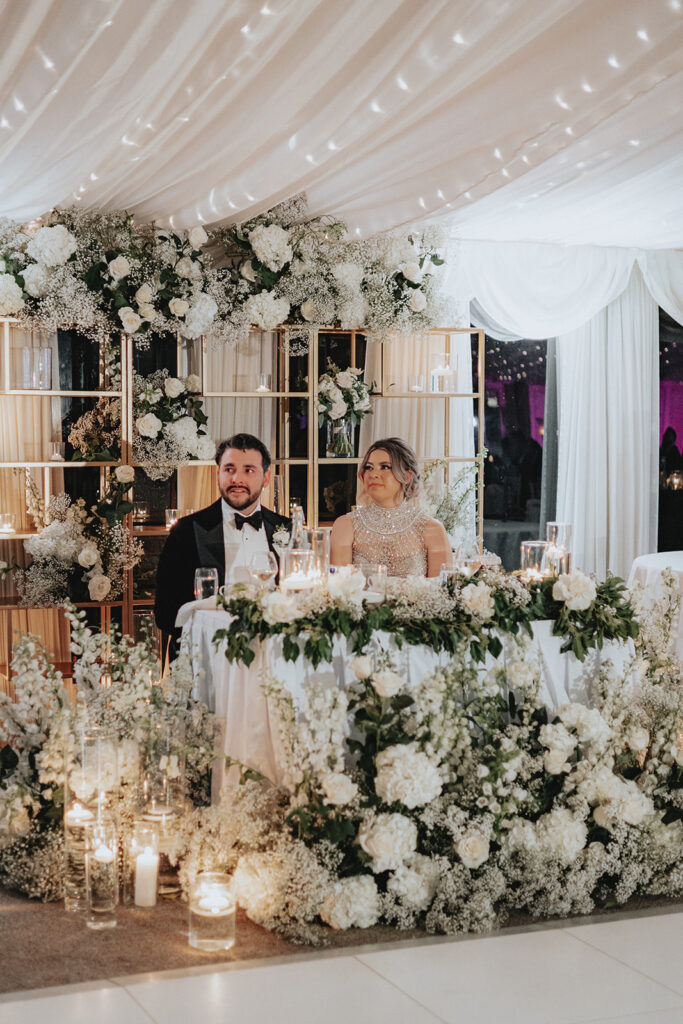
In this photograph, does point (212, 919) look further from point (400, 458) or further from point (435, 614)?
point (400, 458)

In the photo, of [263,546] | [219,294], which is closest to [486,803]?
[263,546]

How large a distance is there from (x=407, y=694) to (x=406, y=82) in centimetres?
214

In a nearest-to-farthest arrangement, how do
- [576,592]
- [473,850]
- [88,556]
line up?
[473,850] < [576,592] < [88,556]

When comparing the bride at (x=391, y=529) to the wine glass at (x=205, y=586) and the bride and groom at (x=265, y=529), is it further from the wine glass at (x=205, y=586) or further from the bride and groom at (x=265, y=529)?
the wine glass at (x=205, y=586)

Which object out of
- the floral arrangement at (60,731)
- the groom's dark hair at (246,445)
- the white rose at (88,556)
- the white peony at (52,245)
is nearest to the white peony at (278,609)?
the floral arrangement at (60,731)

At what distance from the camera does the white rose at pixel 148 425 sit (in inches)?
261

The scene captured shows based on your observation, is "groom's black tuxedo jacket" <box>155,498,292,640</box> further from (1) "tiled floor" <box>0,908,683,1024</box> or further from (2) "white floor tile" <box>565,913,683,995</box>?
(2) "white floor tile" <box>565,913,683,995</box>

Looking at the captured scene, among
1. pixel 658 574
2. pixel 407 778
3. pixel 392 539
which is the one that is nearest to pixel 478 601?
pixel 407 778

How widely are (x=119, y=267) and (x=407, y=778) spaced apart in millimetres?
3686

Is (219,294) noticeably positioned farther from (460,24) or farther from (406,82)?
(460,24)

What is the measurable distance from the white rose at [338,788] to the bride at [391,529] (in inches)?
72.0

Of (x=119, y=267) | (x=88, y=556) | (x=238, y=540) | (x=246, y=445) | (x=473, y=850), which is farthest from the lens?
(x=88, y=556)

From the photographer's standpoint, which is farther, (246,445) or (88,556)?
(88,556)

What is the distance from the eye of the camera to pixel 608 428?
8.68 m
